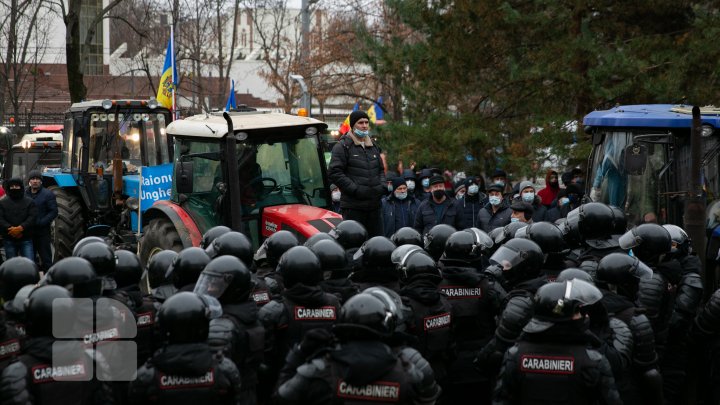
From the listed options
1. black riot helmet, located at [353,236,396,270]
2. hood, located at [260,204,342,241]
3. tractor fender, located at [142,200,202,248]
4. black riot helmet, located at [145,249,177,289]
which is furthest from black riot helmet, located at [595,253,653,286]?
tractor fender, located at [142,200,202,248]

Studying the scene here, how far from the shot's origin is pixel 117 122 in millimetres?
15641

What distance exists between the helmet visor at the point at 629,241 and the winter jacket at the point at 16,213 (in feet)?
31.4

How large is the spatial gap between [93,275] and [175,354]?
126 centimetres

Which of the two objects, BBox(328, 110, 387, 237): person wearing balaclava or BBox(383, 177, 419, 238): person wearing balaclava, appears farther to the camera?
BBox(383, 177, 419, 238): person wearing balaclava

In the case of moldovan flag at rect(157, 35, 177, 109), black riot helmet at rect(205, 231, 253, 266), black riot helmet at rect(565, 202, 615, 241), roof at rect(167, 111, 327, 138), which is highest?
moldovan flag at rect(157, 35, 177, 109)

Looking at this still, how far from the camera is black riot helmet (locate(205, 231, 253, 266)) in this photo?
24.0ft

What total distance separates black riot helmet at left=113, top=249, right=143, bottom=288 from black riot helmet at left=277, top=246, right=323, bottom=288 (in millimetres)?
1300

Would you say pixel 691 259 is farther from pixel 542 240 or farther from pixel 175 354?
pixel 175 354

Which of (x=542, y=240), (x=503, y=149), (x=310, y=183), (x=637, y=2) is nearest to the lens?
(x=542, y=240)

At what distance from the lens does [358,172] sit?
11.5 m

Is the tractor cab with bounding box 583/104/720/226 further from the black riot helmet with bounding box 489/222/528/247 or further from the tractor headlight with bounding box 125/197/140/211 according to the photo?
the tractor headlight with bounding box 125/197/140/211

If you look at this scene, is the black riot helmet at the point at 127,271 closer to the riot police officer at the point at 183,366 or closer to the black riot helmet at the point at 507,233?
the riot police officer at the point at 183,366

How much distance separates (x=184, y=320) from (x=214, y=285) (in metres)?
1.00

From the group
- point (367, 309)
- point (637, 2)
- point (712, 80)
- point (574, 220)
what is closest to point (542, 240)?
point (574, 220)
